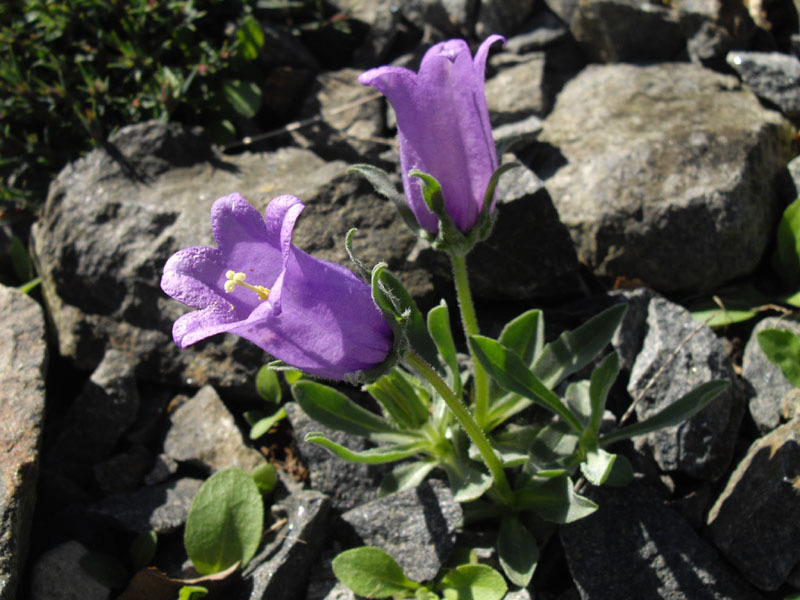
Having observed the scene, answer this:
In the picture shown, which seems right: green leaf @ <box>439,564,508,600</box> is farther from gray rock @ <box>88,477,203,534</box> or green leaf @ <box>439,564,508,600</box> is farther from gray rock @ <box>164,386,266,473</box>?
gray rock @ <box>88,477,203,534</box>

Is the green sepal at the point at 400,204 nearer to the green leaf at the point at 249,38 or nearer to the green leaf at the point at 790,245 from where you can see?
the green leaf at the point at 790,245

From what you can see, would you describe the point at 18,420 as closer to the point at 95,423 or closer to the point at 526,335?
the point at 95,423

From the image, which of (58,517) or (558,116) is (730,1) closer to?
(558,116)

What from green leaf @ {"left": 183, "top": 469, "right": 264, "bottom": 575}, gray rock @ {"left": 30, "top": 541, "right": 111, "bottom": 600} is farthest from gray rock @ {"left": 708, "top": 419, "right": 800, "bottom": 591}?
gray rock @ {"left": 30, "top": 541, "right": 111, "bottom": 600}

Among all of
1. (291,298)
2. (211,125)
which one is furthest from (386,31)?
(291,298)

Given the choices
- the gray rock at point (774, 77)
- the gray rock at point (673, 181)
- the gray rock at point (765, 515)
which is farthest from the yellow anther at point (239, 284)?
the gray rock at point (774, 77)

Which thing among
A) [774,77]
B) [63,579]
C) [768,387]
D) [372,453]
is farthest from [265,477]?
[774,77]
